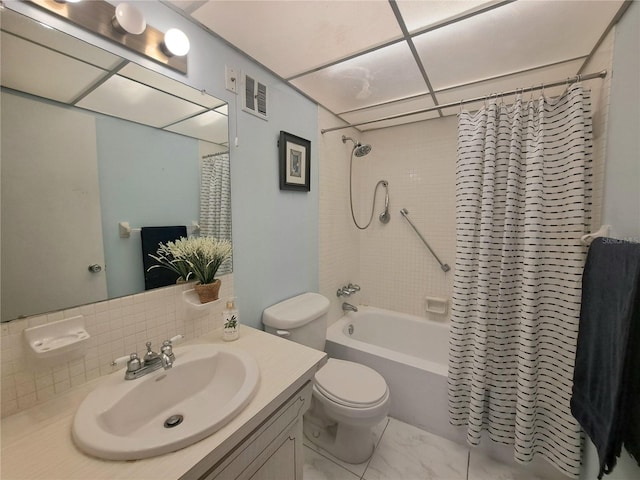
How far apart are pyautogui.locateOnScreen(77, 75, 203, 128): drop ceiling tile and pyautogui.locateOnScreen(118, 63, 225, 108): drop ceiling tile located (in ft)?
0.07

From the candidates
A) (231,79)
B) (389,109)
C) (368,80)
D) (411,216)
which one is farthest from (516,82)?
(231,79)

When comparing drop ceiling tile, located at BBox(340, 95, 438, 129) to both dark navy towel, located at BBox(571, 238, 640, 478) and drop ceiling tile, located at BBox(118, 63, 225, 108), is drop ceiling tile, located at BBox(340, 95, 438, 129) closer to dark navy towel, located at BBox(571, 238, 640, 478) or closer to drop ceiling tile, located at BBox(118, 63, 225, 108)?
drop ceiling tile, located at BBox(118, 63, 225, 108)

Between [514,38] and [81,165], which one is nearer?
[81,165]

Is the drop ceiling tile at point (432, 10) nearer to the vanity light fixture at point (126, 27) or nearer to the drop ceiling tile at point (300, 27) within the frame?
the drop ceiling tile at point (300, 27)

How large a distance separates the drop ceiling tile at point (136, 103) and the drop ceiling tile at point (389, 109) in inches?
53.7

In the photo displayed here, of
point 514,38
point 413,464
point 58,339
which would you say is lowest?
point 413,464

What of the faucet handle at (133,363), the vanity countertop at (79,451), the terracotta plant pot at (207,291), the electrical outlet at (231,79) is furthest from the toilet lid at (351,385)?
the electrical outlet at (231,79)

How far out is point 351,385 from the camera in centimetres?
146

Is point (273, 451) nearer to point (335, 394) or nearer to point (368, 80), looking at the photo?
point (335, 394)

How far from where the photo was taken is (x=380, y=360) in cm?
176

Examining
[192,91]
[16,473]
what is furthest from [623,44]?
[16,473]

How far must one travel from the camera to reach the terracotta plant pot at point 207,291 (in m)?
1.09

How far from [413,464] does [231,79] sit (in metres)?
2.32

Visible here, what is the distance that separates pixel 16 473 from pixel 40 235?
1.95 ft
